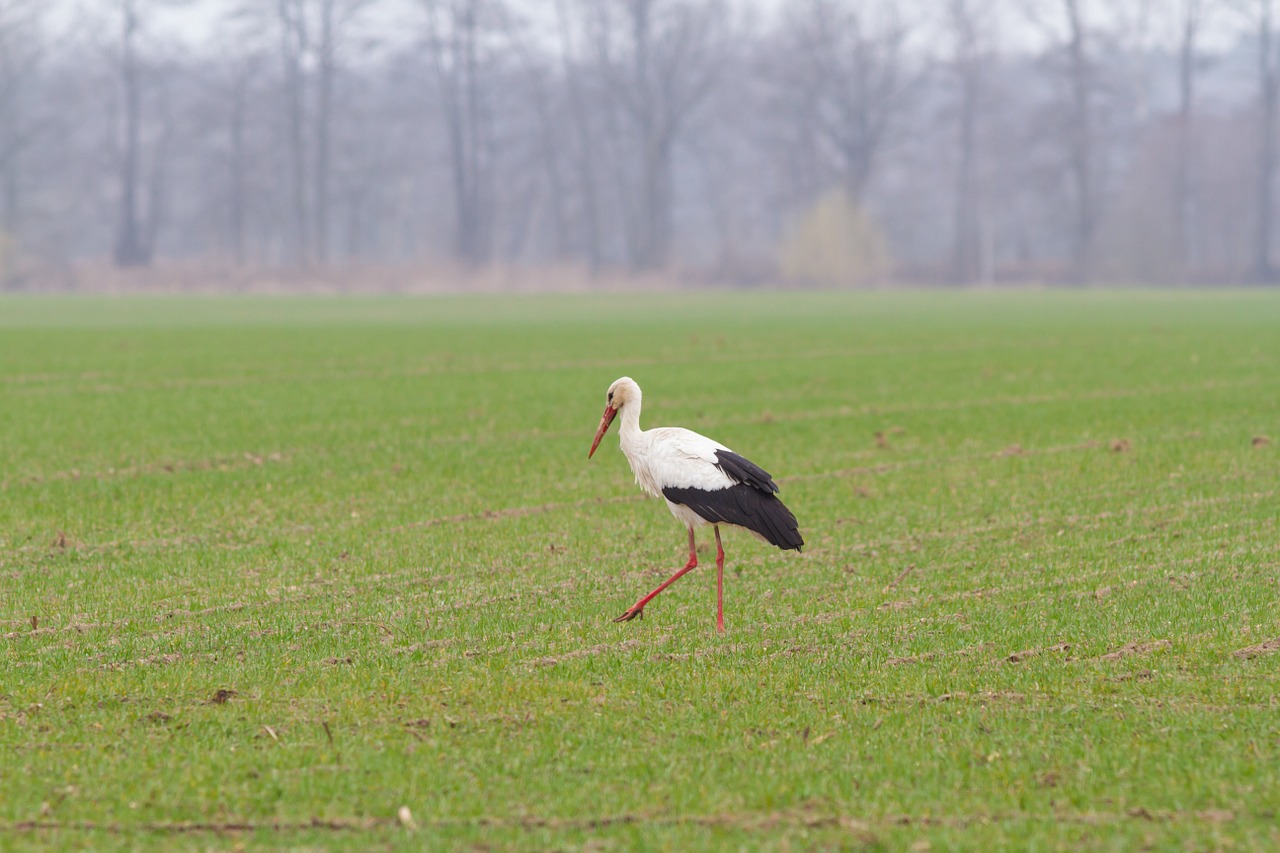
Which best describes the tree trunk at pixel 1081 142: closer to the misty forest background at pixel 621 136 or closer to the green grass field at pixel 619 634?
the misty forest background at pixel 621 136

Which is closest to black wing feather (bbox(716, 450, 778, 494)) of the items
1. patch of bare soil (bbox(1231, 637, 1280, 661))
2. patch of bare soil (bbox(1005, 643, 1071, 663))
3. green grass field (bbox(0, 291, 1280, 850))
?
green grass field (bbox(0, 291, 1280, 850))

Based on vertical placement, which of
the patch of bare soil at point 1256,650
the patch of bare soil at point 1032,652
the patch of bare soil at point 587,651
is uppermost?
the patch of bare soil at point 1256,650

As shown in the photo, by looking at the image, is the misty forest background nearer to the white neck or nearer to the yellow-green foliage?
the yellow-green foliage

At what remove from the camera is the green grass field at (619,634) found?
208 inches

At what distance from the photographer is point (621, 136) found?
94.9 metres

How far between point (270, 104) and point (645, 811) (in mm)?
86055

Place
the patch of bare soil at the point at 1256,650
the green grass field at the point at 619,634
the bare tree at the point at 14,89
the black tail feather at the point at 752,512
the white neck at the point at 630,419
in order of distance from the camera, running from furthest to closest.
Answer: the bare tree at the point at 14,89
the white neck at the point at 630,419
the black tail feather at the point at 752,512
the patch of bare soil at the point at 1256,650
the green grass field at the point at 619,634

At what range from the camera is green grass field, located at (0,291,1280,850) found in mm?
5277

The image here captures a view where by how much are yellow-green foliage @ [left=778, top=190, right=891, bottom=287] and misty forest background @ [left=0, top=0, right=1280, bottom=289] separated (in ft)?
0.45

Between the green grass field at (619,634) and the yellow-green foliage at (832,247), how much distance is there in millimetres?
61748

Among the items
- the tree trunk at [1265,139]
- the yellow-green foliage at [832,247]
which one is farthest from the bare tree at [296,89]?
the tree trunk at [1265,139]

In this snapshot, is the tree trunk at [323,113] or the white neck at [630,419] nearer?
the white neck at [630,419]

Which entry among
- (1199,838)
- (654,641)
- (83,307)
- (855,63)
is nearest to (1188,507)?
(654,641)

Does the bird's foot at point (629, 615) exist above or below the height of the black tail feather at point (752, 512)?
below
